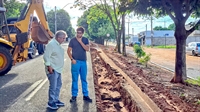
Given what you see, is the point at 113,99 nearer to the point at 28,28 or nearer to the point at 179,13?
the point at 179,13

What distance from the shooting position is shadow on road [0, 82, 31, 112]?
6653 mm

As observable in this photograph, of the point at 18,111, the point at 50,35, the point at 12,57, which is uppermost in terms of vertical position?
the point at 50,35

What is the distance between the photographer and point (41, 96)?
7430 millimetres

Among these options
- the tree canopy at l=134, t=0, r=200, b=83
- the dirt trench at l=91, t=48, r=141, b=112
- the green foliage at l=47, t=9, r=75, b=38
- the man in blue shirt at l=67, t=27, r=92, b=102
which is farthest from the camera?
the green foliage at l=47, t=9, r=75, b=38

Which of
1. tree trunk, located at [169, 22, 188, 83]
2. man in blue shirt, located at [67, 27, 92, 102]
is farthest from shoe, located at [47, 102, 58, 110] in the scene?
tree trunk, located at [169, 22, 188, 83]

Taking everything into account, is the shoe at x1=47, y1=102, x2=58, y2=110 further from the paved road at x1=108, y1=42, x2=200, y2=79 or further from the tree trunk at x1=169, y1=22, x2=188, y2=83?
the paved road at x1=108, y1=42, x2=200, y2=79

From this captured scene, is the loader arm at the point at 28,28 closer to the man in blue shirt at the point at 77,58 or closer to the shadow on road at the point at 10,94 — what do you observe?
the shadow on road at the point at 10,94

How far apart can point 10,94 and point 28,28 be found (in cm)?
557

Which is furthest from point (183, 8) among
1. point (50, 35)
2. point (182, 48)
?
point (50, 35)

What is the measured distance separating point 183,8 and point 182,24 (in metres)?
0.73

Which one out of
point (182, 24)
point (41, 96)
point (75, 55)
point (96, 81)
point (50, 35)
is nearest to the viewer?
point (75, 55)

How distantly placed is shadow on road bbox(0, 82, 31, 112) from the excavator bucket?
529cm

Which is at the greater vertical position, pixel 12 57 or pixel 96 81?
pixel 12 57

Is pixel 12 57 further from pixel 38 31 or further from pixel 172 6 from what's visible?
pixel 172 6
